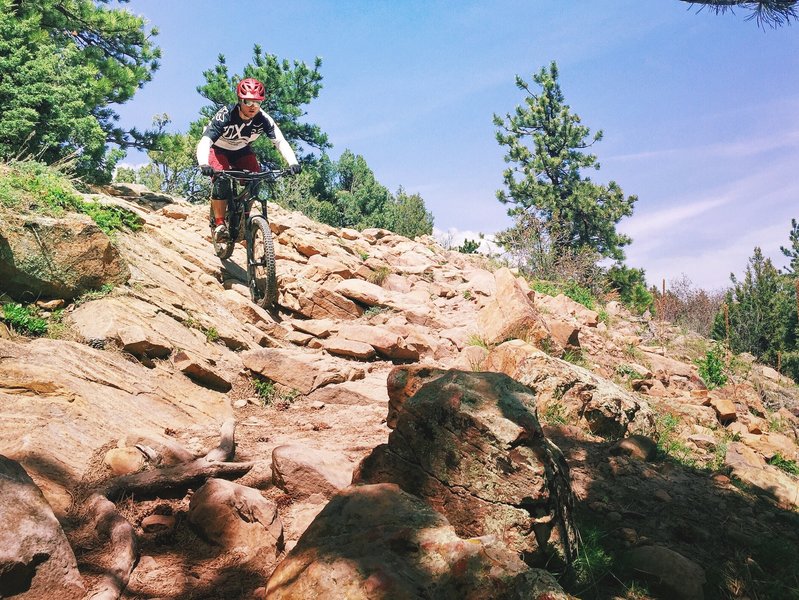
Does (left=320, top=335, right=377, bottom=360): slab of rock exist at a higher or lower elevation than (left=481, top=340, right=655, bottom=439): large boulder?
lower

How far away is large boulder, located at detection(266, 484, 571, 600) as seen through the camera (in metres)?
1.72

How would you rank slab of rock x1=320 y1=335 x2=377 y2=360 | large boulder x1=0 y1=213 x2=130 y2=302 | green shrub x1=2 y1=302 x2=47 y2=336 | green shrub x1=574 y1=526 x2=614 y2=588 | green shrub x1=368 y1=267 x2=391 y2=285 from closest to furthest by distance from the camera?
green shrub x1=574 y1=526 x2=614 y2=588
green shrub x1=2 y1=302 x2=47 y2=336
large boulder x1=0 y1=213 x2=130 y2=302
slab of rock x1=320 y1=335 x2=377 y2=360
green shrub x1=368 y1=267 x2=391 y2=285

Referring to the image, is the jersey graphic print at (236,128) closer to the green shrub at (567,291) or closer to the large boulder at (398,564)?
the large boulder at (398,564)

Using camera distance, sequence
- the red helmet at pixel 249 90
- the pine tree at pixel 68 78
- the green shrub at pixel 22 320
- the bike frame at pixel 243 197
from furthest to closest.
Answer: the pine tree at pixel 68 78 < the bike frame at pixel 243 197 < the red helmet at pixel 249 90 < the green shrub at pixel 22 320

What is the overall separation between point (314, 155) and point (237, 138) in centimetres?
1882

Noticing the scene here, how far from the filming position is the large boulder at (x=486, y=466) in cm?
249

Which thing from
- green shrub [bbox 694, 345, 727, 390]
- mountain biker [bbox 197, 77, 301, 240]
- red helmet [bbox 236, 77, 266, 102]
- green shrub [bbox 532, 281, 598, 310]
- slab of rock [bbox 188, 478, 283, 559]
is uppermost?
red helmet [bbox 236, 77, 266, 102]

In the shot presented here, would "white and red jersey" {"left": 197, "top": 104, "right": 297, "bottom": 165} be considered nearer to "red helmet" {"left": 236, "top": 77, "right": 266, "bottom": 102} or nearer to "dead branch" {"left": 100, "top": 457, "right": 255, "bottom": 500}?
"red helmet" {"left": 236, "top": 77, "right": 266, "bottom": 102}

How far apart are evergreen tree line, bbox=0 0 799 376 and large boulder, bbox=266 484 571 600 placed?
717cm

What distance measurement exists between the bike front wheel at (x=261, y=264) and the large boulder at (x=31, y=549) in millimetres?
4986

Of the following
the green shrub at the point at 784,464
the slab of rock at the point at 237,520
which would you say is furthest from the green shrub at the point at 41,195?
the green shrub at the point at 784,464

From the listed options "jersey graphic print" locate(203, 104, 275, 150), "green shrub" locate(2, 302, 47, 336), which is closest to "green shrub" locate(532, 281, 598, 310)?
"jersey graphic print" locate(203, 104, 275, 150)

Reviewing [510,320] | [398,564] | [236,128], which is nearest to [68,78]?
[236,128]

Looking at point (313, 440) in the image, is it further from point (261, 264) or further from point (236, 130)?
point (236, 130)
